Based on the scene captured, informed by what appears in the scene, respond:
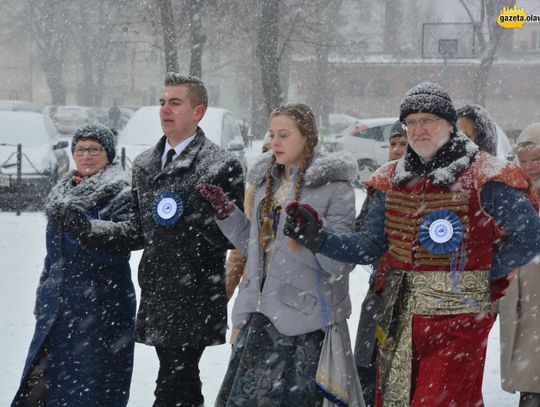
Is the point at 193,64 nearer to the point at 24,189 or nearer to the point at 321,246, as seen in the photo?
the point at 24,189

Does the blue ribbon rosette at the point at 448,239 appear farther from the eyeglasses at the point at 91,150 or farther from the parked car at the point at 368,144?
the parked car at the point at 368,144

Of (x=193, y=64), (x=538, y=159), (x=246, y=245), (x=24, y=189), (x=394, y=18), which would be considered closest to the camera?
(x=246, y=245)

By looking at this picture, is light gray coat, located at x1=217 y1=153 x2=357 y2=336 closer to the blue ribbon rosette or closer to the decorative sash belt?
the decorative sash belt

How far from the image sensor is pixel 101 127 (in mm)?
4875

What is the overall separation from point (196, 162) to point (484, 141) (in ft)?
4.66

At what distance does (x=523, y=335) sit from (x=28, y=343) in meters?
3.56

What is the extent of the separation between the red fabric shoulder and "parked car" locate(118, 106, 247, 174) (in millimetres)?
10908

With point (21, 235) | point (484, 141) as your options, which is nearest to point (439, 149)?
point (484, 141)

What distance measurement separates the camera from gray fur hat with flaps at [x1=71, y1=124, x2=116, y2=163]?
4828 millimetres

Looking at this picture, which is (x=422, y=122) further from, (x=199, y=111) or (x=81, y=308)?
(x=81, y=308)

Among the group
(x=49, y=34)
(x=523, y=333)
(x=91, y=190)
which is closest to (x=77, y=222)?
(x=91, y=190)

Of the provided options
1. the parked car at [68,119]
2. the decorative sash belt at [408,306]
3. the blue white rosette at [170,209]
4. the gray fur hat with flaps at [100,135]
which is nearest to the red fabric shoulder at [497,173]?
the decorative sash belt at [408,306]

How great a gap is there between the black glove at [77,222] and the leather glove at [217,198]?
1.95 feet

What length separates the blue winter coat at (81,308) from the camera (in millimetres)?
4750
